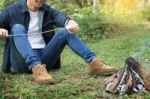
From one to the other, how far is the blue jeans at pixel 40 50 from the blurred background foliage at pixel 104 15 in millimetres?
6168

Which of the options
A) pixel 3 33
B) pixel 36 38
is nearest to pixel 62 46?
pixel 36 38

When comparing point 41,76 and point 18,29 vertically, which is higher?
point 18,29

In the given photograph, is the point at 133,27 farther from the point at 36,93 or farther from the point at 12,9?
the point at 36,93

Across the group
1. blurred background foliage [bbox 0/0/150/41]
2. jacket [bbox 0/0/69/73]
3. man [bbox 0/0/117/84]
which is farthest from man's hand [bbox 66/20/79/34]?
blurred background foliage [bbox 0/0/150/41]

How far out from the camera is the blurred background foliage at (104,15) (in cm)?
1262

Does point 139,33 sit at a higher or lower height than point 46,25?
lower

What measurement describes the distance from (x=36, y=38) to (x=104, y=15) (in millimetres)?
7278

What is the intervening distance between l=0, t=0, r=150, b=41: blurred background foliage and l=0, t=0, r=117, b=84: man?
6.09 meters

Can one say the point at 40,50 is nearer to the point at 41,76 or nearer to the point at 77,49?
the point at 77,49

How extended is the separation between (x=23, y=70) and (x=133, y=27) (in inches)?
297

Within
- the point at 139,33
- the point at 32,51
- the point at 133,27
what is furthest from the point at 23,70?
the point at 133,27

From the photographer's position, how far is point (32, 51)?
5.71 meters

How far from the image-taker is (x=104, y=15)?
523 inches

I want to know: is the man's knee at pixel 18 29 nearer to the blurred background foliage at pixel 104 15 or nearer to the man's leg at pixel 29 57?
the man's leg at pixel 29 57
